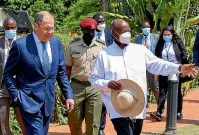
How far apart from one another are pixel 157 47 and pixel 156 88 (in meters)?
1.41

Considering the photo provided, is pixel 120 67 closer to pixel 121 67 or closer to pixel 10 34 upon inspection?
pixel 121 67

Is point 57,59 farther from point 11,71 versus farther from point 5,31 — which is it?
point 5,31

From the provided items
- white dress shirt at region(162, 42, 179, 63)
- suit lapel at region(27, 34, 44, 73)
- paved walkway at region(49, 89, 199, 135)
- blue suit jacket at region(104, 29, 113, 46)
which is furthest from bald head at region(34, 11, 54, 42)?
white dress shirt at region(162, 42, 179, 63)

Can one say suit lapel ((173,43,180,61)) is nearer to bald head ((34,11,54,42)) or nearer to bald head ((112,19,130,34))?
bald head ((112,19,130,34))

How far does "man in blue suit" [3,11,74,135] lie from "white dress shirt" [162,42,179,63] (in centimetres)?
459

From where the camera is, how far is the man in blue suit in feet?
19.1

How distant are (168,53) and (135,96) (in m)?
4.30

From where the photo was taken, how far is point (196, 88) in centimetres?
1606

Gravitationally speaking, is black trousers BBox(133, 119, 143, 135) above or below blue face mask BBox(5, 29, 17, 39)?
below

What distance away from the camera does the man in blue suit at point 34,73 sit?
19.1 ft

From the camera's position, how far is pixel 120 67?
6188 millimetres

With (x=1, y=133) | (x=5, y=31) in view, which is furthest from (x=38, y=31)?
(x=1, y=133)

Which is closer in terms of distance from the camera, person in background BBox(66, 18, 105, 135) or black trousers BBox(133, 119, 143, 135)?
black trousers BBox(133, 119, 143, 135)

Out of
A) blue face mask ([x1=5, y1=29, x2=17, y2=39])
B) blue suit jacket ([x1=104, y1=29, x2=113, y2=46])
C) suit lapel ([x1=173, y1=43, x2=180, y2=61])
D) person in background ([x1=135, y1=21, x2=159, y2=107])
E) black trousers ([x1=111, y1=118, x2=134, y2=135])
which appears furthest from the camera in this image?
person in background ([x1=135, y1=21, x2=159, y2=107])
